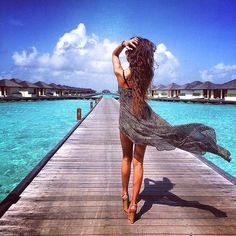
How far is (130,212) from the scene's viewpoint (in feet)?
9.85

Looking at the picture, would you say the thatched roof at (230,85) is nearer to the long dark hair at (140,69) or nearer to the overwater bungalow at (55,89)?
the overwater bungalow at (55,89)

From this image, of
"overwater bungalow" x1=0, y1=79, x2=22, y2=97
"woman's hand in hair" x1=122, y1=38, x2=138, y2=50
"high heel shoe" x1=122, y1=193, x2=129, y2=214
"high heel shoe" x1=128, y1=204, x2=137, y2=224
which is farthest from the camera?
"overwater bungalow" x1=0, y1=79, x2=22, y2=97

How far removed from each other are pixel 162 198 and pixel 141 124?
4.10ft

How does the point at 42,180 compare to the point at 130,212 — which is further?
the point at 42,180

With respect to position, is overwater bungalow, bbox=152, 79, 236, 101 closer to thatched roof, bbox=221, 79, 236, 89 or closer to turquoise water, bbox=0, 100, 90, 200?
thatched roof, bbox=221, 79, 236, 89

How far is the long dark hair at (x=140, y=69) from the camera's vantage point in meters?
2.78

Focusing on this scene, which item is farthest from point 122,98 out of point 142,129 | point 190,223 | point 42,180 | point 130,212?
point 42,180

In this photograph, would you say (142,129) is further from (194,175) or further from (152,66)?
(194,175)

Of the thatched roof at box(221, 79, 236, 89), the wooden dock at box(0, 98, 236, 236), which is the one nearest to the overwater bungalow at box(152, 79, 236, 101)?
the thatched roof at box(221, 79, 236, 89)

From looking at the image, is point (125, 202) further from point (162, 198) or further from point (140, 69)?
point (140, 69)

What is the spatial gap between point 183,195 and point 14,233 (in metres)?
2.08

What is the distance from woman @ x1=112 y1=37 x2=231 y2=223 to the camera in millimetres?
2814

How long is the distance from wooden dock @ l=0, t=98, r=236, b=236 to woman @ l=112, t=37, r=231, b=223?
12.5 inches

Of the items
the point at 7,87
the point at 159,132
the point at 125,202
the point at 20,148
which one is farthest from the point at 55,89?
the point at 159,132
